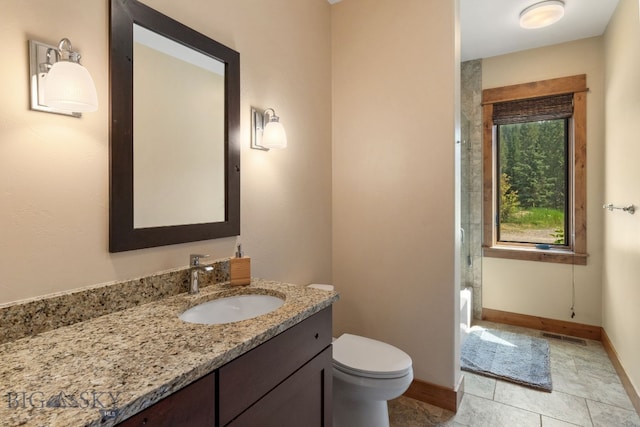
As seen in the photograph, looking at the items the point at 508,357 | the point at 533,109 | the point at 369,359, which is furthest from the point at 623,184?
the point at 369,359

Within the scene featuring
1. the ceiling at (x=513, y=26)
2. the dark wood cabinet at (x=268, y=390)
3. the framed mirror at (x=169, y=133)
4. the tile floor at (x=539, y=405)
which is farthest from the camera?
the ceiling at (x=513, y=26)

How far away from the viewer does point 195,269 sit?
4.11 feet

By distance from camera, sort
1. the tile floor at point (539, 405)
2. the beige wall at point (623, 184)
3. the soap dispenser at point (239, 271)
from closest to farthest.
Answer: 1. the soap dispenser at point (239, 271)
2. the tile floor at point (539, 405)
3. the beige wall at point (623, 184)

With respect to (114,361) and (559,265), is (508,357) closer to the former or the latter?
(559,265)

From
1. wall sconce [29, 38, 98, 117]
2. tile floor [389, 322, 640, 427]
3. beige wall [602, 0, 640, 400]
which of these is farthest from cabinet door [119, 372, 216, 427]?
beige wall [602, 0, 640, 400]

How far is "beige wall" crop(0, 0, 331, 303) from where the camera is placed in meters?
0.86

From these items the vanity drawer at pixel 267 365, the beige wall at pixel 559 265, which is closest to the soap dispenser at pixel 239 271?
the vanity drawer at pixel 267 365

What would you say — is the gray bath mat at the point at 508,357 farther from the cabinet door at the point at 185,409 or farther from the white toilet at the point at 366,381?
the cabinet door at the point at 185,409

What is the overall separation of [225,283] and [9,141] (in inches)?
33.5

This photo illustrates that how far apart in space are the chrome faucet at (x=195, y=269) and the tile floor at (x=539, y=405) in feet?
4.54

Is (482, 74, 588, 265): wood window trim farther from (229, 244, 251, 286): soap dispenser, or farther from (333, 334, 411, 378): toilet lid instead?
(229, 244, 251, 286): soap dispenser

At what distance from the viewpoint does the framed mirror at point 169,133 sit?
3.51 feet

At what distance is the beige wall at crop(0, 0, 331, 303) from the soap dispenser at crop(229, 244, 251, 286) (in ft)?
0.44

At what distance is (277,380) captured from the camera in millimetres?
963
